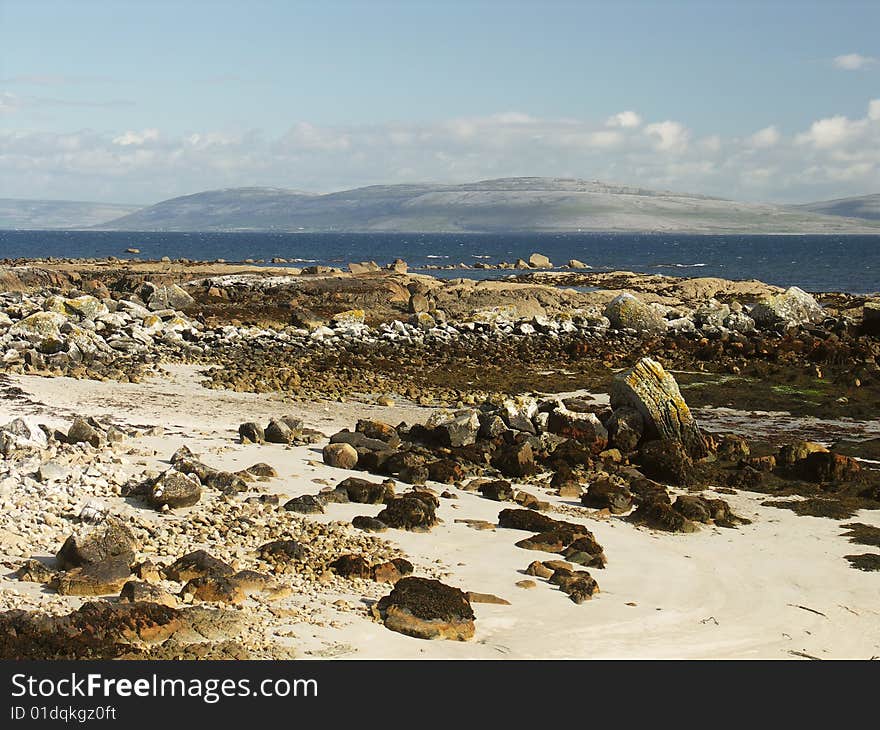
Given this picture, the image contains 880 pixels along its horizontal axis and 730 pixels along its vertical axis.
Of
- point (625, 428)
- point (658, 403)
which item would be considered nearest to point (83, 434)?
point (625, 428)

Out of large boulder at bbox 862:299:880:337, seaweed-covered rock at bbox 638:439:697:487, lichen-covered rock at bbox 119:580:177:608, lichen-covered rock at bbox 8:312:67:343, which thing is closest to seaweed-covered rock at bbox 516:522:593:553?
seaweed-covered rock at bbox 638:439:697:487

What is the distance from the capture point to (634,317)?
34406mm

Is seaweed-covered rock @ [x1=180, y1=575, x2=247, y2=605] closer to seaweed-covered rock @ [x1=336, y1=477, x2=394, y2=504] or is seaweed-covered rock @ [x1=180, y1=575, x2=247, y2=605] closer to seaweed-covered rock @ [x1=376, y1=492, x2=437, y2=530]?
seaweed-covered rock @ [x1=376, y1=492, x2=437, y2=530]

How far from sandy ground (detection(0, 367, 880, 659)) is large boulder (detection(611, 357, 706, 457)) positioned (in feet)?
8.20

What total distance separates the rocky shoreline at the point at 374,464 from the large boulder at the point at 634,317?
90mm

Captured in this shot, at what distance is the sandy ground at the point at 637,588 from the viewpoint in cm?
808

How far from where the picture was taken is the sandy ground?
26.5 feet

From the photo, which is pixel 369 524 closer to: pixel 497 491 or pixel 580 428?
pixel 497 491

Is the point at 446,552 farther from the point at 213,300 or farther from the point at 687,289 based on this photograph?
the point at 687,289

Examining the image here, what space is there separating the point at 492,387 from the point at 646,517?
11081 millimetres

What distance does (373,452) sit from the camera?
14625mm

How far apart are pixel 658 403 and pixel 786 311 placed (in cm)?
A: 1975

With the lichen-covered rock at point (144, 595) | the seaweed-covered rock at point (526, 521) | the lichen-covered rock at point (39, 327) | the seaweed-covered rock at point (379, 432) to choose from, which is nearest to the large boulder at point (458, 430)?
the seaweed-covered rock at point (379, 432)
